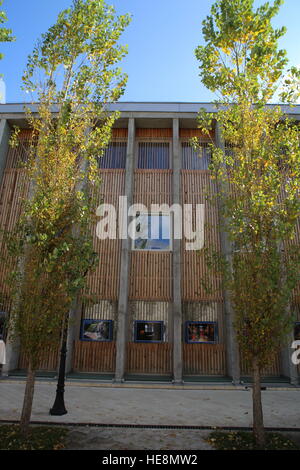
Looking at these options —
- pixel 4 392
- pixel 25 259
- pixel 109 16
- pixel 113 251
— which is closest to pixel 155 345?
pixel 113 251

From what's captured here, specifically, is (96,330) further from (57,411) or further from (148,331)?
(57,411)

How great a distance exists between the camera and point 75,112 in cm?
754

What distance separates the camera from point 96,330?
42.4ft

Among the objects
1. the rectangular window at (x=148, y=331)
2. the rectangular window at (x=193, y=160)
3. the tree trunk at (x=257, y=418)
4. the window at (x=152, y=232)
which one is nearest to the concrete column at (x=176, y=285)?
the window at (x=152, y=232)

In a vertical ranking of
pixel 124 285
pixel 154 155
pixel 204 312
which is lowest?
pixel 204 312

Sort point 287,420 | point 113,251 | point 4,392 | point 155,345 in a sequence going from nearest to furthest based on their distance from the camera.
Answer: point 287,420 < point 4,392 < point 155,345 < point 113,251

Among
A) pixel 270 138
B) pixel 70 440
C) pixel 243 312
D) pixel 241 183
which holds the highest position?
pixel 270 138

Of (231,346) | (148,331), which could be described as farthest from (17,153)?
(231,346)

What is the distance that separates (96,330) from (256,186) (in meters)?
9.37

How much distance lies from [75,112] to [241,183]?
14.7 feet

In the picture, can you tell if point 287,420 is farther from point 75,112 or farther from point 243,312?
point 75,112

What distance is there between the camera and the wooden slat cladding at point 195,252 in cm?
1295

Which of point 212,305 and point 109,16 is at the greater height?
point 109,16

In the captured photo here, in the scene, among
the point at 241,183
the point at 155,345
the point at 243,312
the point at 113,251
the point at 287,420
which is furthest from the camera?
the point at 113,251
